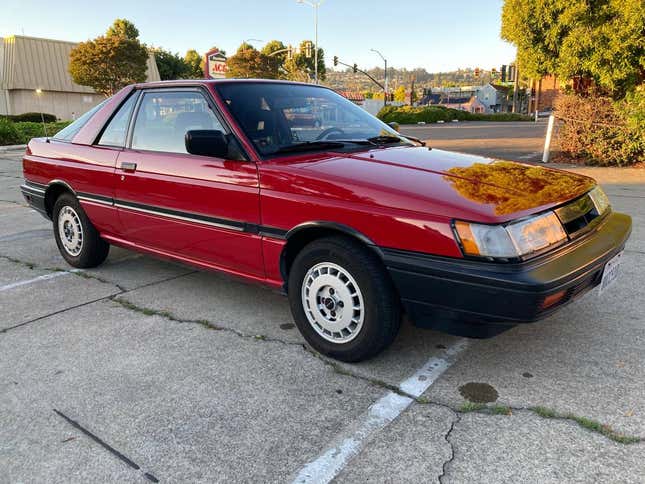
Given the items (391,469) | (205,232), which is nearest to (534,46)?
(205,232)

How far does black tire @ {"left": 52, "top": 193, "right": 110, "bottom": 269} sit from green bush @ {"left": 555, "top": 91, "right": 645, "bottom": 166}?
9559 millimetres

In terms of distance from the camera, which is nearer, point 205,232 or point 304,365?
point 304,365

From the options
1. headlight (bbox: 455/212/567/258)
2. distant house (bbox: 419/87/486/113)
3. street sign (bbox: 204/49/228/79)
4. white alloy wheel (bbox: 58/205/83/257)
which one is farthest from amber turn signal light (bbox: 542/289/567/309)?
distant house (bbox: 419/87/486/113)

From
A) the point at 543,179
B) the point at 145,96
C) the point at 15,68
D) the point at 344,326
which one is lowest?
the point at 344,326

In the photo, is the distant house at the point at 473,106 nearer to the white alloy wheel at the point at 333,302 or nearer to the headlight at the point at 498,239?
the white alloy wheel at the point at 333,302

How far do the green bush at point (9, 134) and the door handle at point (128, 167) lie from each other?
19615 mm

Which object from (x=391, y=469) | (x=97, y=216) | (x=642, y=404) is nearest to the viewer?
(x=391, y=469)

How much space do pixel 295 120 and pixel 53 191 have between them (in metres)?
2.58

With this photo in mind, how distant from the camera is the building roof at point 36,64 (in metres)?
37.5

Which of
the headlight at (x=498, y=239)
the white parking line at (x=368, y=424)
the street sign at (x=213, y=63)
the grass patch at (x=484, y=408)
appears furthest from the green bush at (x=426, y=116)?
the grass patch at (x=484, y=408)

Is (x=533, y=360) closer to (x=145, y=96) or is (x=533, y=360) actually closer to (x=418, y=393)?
(x=418, y=393)

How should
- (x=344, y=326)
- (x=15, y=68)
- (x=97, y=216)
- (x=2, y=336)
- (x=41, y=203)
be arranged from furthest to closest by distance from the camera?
(x=15, y=68), (x=41, y=203), (x=97, y=216), (x=2, y=336), (x=344, y=326)

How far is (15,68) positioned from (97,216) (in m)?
40.8

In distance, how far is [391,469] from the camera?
201cm
